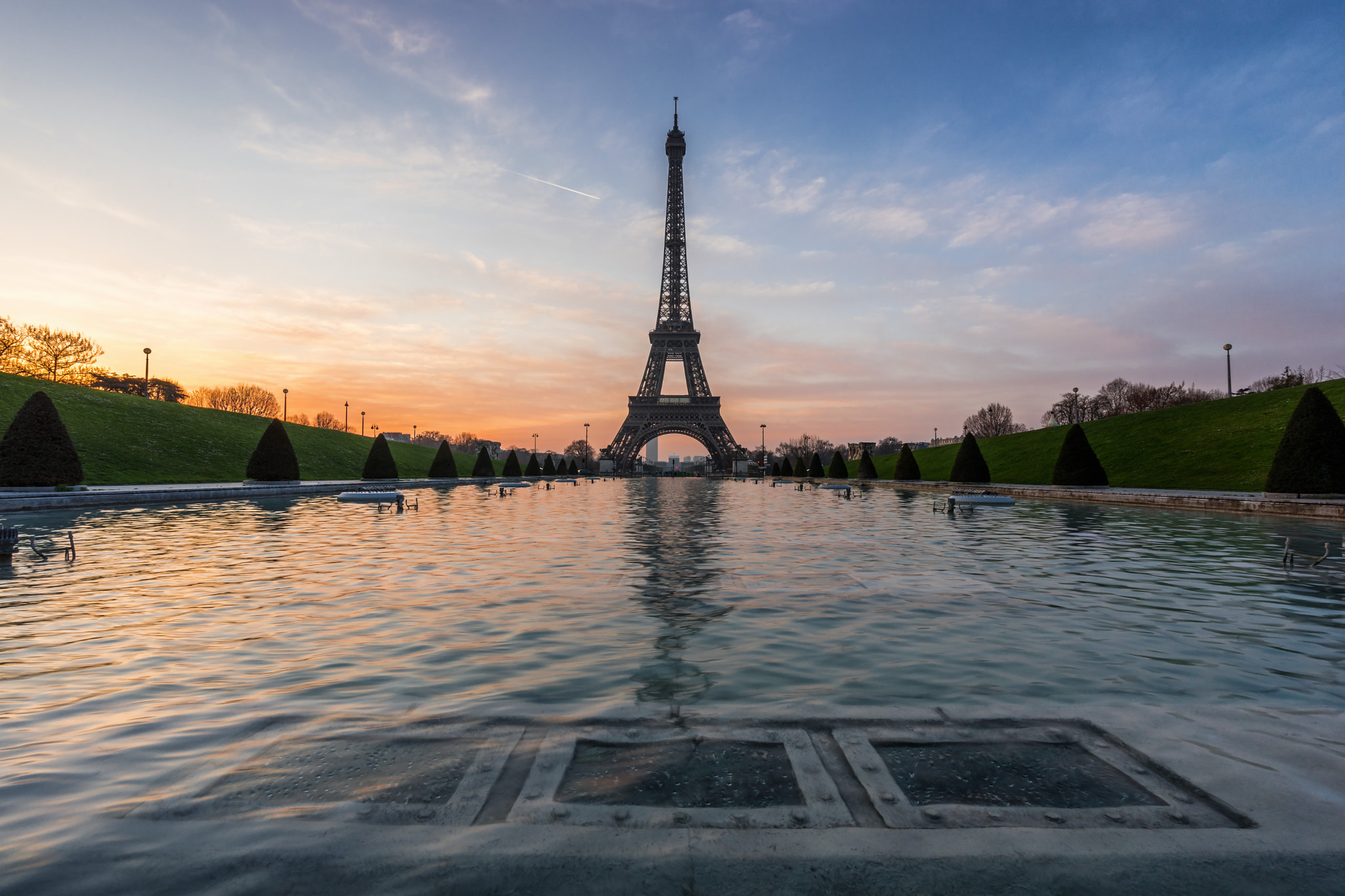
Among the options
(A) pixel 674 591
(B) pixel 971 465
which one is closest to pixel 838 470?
(B) pixel 971 465

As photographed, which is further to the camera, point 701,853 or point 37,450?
point 37,450

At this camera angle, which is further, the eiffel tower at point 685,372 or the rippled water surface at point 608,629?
the eiffel tower at point 685,372

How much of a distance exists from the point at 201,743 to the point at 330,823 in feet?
5.53

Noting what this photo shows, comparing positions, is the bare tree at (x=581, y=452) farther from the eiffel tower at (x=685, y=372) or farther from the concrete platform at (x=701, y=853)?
the concrete platform at (x=701, y=853)

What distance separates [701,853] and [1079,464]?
34009mm

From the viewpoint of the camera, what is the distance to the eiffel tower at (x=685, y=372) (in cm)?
7975

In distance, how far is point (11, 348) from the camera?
175 feet

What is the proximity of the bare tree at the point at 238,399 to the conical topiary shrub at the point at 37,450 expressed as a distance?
64.9 meters

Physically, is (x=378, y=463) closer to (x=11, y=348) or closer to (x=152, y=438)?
(x=152, y=438)

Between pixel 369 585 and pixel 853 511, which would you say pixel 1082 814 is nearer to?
pixel 369 585

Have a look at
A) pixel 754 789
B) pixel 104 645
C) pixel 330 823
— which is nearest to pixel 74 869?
pixel 330 823

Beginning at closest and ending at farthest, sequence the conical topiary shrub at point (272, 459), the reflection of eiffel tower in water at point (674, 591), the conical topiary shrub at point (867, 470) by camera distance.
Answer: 1. the reflection of eiffel tower in water at point (674, 591)
2. the conical topiary shrub at point (272, 459)
3. the conical topiary shrub at point (867, 470)

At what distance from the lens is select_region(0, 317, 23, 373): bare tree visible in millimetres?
52750

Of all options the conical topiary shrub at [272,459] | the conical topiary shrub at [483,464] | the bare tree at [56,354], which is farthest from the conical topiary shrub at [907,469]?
the bare tree at [56,354]
